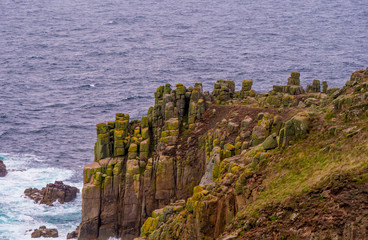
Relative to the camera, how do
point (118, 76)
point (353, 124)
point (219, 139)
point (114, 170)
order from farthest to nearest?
point (118, 76), point (114, 170), point (219, 139), point (353, 124)

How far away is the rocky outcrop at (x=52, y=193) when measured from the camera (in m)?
86.6

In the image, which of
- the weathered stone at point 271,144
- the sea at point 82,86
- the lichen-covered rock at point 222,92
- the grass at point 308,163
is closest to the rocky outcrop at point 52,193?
the sea at point 82,86

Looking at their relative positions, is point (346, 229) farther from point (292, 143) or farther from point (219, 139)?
point (219, 139)

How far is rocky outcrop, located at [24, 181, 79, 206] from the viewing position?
86562 mm

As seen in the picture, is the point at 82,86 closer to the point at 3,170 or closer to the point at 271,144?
the point at 3,170

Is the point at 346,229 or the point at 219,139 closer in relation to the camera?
the point at 346,229

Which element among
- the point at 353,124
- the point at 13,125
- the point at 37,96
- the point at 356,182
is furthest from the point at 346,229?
the point at 37,96

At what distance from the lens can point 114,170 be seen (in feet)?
232

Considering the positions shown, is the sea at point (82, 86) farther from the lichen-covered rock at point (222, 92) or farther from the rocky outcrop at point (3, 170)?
the lichen-covered rock at point (222, 92)

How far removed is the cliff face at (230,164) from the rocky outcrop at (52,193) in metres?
17.4

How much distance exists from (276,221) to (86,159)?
255 ft

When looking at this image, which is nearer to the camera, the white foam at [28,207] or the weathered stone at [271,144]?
the weathered stone at [271,144]

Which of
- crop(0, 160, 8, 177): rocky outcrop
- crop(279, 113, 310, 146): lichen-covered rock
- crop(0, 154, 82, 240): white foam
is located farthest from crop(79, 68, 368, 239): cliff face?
crop(0, 160, 8, 177): rocky outcrop

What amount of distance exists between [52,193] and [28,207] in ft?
14.7
